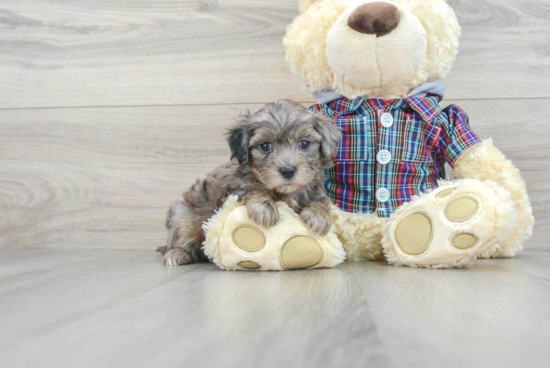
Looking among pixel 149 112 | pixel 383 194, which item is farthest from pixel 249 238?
pixel 149 112

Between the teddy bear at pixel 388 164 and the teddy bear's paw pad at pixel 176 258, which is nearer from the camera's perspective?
the teddy bear at pixel 388 164

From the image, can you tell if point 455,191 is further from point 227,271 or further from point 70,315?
point 70,315

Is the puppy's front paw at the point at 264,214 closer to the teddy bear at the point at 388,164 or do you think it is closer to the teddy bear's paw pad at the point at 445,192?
the teddy bear at the point at 388,164

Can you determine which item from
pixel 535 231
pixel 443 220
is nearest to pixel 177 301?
pixel 443 220

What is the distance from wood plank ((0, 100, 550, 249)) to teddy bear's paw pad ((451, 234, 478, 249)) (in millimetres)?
1045

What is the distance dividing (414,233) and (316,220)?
0.28 m

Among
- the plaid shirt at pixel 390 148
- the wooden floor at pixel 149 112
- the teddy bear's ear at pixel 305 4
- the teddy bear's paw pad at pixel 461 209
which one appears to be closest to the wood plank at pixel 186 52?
the wooden floor at pixel 149 112

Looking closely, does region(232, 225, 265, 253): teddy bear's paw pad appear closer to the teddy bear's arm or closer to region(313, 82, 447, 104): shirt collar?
region(313, 82, 447, 104): shirt collar

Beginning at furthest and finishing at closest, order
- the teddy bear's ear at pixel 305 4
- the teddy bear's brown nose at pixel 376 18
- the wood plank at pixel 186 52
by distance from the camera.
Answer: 1. the wood plank at pixel 186 52
2. the teddy bear's ear at pixel 305 4
3. the teddy bear's brown nose at pixel 376 18

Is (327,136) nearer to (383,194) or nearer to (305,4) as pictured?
(383,194)

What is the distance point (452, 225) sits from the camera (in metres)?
1.21

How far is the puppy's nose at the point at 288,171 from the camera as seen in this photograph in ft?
3.97

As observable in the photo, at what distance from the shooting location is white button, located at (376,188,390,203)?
1.40m

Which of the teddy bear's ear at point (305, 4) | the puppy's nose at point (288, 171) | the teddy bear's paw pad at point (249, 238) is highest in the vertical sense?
the teddy bear's ear at point (305, 4)
